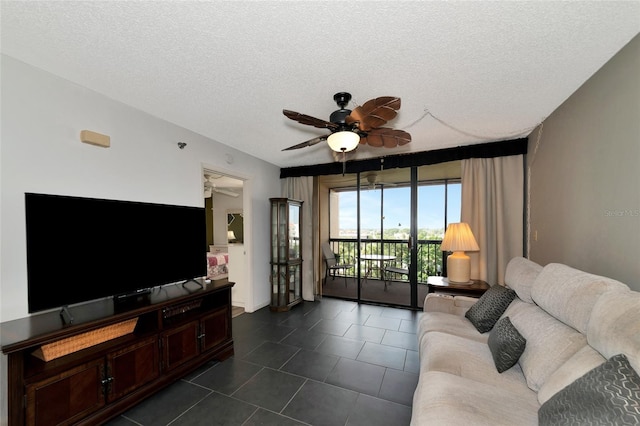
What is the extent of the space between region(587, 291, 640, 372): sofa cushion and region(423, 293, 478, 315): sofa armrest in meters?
1.49

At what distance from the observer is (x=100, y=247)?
1922 millimetres

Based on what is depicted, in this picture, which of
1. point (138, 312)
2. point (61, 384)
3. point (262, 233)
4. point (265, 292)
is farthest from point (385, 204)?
point (61, 384)

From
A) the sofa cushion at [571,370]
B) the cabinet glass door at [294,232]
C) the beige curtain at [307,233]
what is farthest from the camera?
the beige curtain at [307,233]

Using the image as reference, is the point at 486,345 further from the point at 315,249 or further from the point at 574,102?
the point at 315,249

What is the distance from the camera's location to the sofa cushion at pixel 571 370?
1139 millimetres

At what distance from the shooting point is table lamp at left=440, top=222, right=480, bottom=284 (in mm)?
3053

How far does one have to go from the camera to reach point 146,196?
249 centimetres

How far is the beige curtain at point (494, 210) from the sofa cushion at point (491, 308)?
1.32m

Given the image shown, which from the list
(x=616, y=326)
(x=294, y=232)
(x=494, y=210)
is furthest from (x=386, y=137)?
(x=294, y=232)

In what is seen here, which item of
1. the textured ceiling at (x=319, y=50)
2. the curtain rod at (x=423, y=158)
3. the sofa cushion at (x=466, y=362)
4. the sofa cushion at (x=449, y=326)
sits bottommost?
the sofa cushion at (x=449, y=326)

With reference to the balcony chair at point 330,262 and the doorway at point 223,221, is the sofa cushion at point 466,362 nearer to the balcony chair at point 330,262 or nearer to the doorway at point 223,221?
the balcony chair at point 330,262

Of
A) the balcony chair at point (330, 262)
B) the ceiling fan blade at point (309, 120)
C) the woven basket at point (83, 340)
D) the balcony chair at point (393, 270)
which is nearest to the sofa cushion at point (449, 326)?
the ceiling fan blade at point (309, 120)

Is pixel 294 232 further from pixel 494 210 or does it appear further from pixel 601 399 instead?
pixel 601 399

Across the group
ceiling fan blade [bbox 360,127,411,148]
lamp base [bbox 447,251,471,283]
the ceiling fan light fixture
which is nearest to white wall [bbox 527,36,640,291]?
lamp base [bbox 447,251,471,283]
